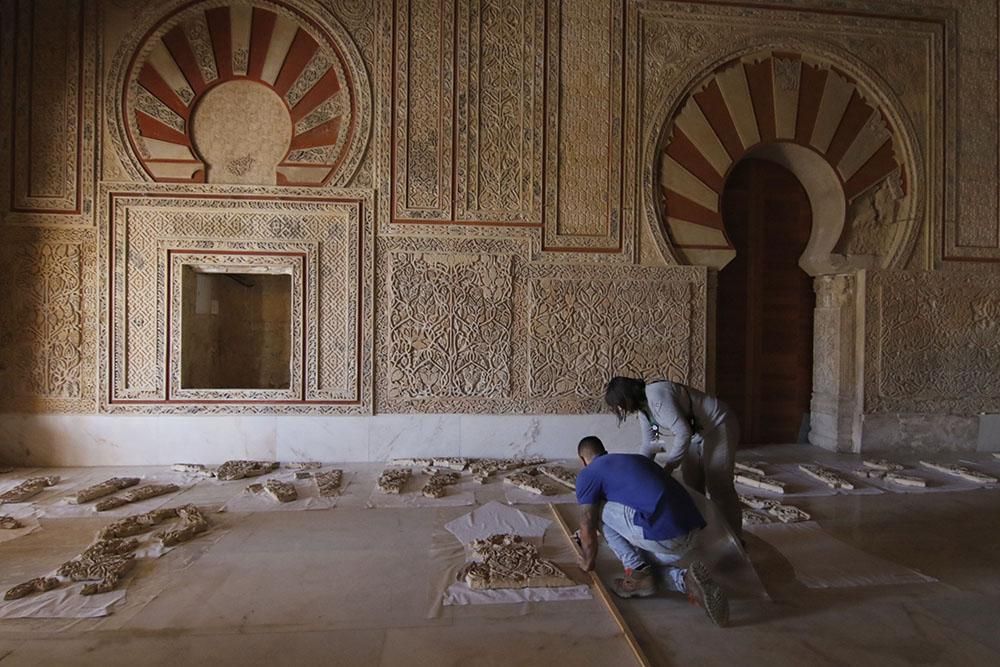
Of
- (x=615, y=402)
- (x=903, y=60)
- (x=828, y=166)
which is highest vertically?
(x=903, y=60)

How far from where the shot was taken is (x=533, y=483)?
4.50 m

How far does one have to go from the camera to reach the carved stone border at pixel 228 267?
518cm

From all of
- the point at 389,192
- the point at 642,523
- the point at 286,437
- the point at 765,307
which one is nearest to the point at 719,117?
the point at 765,307

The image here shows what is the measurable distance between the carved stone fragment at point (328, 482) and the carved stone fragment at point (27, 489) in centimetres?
209

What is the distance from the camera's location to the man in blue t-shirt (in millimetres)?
2486

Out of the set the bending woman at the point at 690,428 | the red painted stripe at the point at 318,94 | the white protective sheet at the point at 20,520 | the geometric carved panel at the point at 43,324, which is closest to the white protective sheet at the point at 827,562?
the bending woman at the point at 690,428

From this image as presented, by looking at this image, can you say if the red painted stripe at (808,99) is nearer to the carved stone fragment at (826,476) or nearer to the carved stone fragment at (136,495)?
the carved stone fragment at (826,476)

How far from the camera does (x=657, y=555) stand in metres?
2.66

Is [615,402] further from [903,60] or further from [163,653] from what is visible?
[903,60]

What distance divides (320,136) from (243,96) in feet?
2.68

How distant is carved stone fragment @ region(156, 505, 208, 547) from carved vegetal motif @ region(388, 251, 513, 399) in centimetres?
205

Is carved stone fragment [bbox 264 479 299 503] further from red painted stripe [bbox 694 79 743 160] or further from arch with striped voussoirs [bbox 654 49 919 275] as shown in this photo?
red painted stripe [bbox 694 79 743 160]

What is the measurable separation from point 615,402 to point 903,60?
A: 600cm

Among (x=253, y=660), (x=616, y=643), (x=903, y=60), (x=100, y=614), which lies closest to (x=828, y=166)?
(x=903, y=60)
